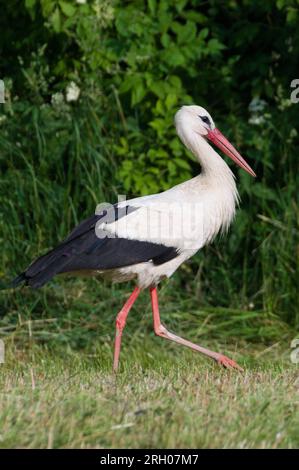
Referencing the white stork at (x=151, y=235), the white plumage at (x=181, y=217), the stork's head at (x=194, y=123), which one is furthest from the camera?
the stork's head at (x=194, y=123)

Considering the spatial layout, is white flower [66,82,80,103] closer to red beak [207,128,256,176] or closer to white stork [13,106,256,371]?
red beak [207,128,256,176]

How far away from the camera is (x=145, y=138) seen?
7.46m

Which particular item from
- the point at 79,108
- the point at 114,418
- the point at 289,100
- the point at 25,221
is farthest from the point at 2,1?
the point at 114,418

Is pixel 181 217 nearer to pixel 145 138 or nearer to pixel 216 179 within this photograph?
pixel 216 179

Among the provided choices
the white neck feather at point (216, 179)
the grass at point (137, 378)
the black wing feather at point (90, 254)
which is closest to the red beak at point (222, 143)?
the white neck feather at point (216, 179)

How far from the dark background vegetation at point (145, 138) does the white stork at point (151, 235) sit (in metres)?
1.06

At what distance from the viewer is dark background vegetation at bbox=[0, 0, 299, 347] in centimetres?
695

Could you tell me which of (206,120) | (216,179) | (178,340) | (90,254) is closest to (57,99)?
A: (206,120)

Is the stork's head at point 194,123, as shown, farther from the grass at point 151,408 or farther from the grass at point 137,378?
the grass at point 151,408

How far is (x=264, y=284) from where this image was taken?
6980 millimetres

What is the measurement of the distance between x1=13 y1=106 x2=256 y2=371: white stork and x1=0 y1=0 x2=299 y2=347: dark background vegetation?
106 centimetres

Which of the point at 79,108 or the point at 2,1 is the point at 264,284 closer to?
the point at 79,108

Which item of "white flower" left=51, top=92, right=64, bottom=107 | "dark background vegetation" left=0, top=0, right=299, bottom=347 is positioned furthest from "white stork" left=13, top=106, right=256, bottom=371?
"white flower" left=51, top=92, right=64, bottom=107

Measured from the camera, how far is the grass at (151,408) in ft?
11.6
